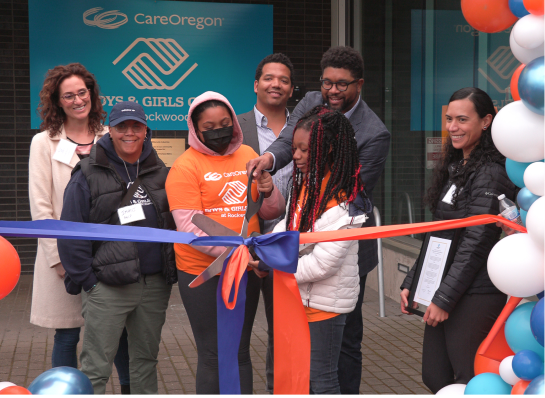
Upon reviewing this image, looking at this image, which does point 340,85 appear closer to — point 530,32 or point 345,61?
point 345,61

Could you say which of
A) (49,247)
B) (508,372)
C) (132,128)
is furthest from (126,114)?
(508,372)

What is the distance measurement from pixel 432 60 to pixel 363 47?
1.67 metres

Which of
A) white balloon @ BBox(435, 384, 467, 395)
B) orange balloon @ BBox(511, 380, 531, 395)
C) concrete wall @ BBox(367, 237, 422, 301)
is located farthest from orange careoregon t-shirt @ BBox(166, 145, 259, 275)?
concrete wall @ BBox(367, 237, 422, 301)

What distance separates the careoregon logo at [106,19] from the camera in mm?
7531

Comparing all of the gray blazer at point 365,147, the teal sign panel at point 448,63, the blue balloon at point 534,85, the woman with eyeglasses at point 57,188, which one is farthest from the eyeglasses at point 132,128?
the teal sign panel at point 448,63

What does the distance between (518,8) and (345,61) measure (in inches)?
46.2

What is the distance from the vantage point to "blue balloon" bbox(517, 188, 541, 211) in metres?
2.01

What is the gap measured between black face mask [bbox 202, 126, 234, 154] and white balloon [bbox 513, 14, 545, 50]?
4.67 feet

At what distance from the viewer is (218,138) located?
2834 mm

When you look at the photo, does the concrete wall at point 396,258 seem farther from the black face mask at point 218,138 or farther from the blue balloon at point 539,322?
the blue balloon at point 539,322

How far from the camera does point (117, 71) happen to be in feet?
25.1

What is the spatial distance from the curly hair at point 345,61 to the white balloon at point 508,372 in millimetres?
1680

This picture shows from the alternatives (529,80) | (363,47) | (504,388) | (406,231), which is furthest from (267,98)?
(363,47)

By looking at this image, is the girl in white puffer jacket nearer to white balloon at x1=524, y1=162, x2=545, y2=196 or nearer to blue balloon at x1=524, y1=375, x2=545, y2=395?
white balloon at x1=524, y1=162, x2=545, y2=196
